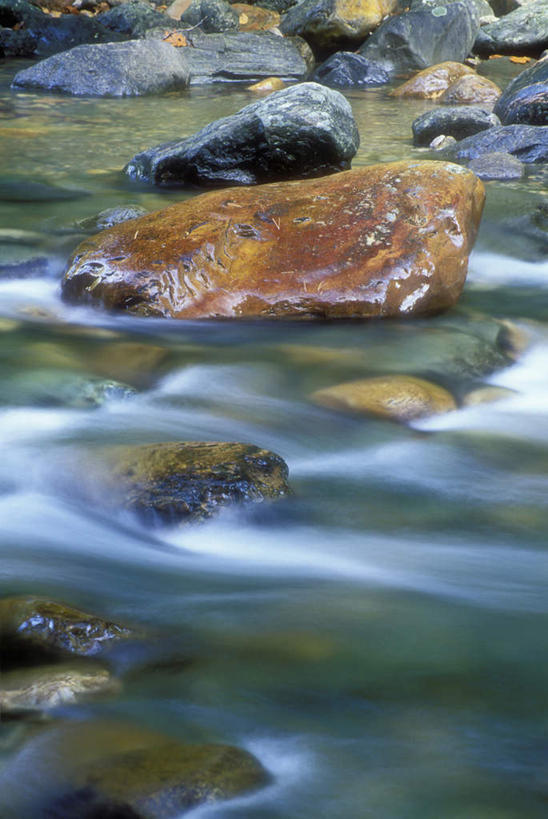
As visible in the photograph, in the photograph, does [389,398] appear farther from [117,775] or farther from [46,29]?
[46,29]

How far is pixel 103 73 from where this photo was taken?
13289mm

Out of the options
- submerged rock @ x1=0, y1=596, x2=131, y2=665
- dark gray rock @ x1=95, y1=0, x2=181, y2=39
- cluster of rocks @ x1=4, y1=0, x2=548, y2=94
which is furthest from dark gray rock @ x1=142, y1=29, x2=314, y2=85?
submerged rock @ x1=0, y1=596, x2=131, y2=665

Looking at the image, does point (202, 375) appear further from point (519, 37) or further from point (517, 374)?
point (519, 37)

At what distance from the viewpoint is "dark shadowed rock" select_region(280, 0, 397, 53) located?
1872cm

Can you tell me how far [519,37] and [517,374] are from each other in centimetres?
1696

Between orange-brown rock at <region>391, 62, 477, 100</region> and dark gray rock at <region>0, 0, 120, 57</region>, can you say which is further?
dark gray rock at <region>0, 0, 120, 57</region>

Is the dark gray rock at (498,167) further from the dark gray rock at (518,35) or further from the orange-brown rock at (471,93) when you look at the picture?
the dark gray rock at (518,35)

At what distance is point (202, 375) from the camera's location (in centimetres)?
427

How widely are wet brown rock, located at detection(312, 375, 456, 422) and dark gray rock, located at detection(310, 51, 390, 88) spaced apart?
1289 cm

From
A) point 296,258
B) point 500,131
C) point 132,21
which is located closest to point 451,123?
point 500,131

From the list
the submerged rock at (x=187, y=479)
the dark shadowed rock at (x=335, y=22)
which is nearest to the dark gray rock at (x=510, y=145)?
the submerged rock at (x=187, y=479)

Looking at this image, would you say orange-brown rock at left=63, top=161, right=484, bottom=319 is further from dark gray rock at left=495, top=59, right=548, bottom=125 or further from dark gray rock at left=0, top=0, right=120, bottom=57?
dark gray rock at left=0, top=0, right=120, bottom=57

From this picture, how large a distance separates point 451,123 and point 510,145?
991 millimetres

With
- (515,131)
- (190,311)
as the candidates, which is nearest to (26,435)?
(190,311)
